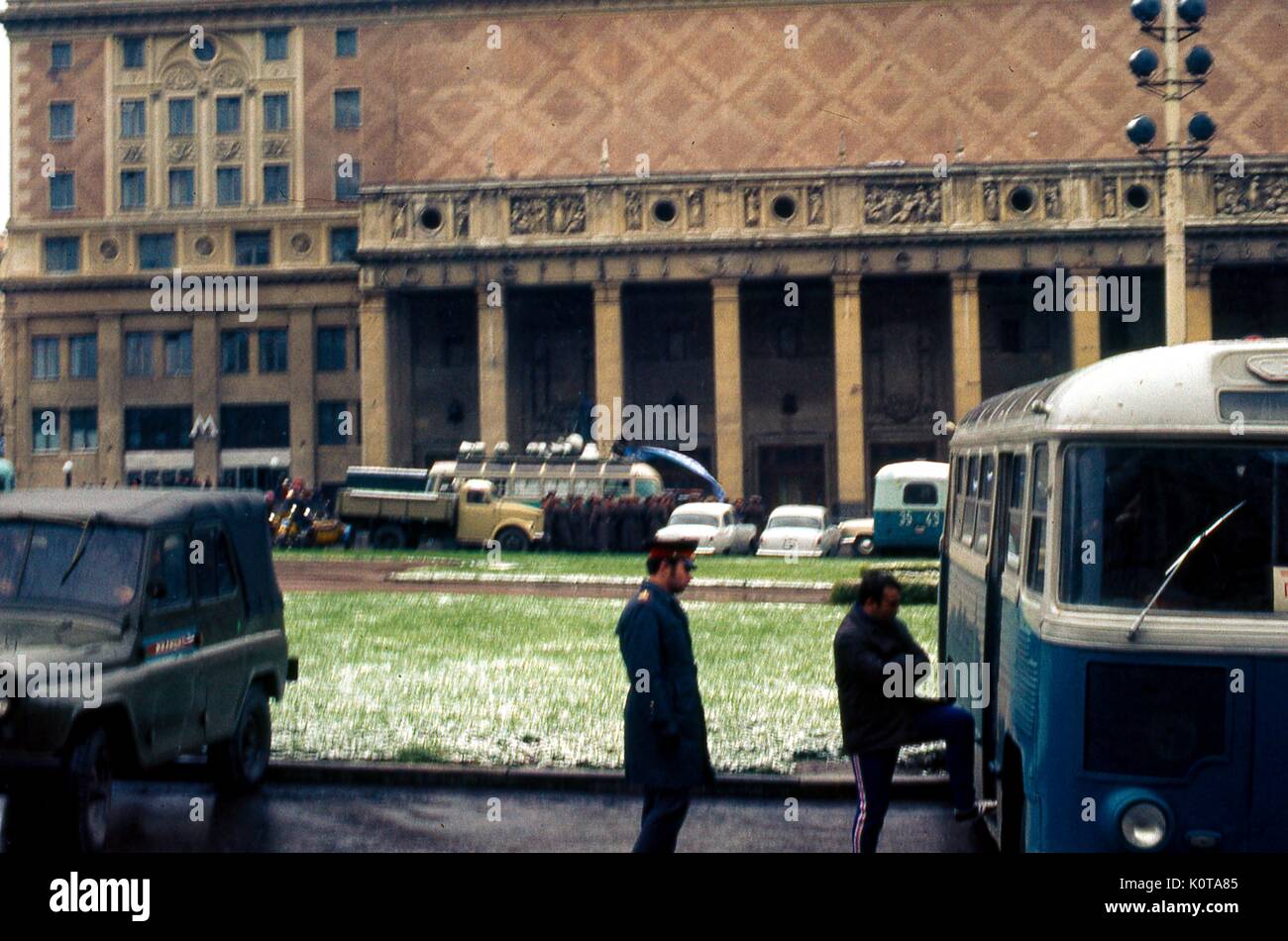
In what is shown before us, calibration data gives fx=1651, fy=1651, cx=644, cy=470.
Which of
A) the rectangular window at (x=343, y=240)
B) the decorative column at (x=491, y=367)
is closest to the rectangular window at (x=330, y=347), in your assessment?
the rectangular window at (x=343, y=240)

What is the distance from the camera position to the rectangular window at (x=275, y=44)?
67.4 metres

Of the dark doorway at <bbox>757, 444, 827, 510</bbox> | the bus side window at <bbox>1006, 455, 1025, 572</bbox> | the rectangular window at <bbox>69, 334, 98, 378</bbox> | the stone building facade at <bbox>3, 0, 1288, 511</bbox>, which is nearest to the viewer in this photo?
the bus side window at <bbox>1006, 455, 1025, 572</bbox>

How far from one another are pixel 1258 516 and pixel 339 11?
64454mm

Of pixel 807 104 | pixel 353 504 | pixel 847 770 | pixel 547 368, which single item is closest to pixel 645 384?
pixel 547 368

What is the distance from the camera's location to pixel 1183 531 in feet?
23.7

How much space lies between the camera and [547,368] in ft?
209

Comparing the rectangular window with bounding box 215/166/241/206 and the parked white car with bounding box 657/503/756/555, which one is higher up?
the rectangular window with bounding box 215/166/241/206

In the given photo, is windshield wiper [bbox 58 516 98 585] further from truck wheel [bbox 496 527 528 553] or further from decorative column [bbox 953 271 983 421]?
decorative column [bbox 953 271 983 421]

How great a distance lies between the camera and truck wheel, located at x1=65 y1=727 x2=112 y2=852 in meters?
9.23

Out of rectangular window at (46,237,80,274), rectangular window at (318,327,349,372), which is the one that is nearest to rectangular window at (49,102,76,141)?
rectangular window at (46,237,80,274)

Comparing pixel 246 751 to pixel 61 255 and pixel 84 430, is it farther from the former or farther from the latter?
pixel 61 255

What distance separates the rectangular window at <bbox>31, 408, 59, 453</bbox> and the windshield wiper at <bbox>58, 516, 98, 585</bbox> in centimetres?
6042

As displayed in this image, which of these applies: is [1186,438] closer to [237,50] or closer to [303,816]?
[303,816]

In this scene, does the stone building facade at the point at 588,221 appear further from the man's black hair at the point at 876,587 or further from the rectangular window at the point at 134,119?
the man's black hair at the point at 876,587
